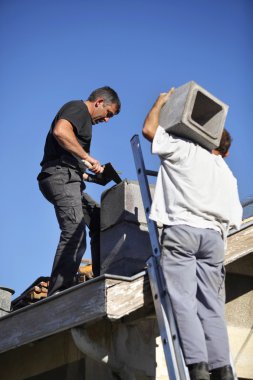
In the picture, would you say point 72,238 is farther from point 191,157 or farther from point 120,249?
point 191,157

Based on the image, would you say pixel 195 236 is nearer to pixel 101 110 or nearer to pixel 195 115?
pixel 195 115

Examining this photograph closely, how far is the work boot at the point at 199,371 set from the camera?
10.2 feet

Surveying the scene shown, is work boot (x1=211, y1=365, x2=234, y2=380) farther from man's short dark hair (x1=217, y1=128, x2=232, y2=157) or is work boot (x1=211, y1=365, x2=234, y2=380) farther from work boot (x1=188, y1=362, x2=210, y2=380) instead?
man's short dark hair (x1=217, y1=128, x2=232, y2=157)

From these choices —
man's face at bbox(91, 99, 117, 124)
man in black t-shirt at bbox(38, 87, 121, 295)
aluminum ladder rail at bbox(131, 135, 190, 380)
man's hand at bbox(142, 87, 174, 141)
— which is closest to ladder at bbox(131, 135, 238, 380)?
aluminum ladder rail at bbox(131, 135, 190, 380)

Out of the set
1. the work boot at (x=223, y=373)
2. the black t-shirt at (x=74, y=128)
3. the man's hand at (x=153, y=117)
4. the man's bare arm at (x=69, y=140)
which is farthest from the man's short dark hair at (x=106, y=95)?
the work boot at (x=223, y=373)

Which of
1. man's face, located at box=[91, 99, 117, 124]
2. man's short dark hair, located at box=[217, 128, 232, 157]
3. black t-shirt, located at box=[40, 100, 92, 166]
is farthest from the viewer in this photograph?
man's face, located at box=[91, 99, 117, 124]

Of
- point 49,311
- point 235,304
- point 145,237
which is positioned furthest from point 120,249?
point 235,304

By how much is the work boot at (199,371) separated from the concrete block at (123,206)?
1.58 meters

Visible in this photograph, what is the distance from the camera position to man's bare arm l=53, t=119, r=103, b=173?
4.58 metres

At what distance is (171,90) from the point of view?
162 inches

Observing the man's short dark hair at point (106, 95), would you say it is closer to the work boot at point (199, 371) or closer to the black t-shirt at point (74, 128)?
the black t-shirt at point (74, 128)

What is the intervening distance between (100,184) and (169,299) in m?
1.92

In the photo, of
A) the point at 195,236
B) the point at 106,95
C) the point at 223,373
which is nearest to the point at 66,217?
the point at 106,95

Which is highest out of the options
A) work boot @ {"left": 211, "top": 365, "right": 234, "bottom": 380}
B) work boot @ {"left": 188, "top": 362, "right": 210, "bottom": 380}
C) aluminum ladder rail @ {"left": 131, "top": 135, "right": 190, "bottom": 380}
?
aluminum ladder rail @ {"left": 131, "top": 135, "right": 190, "bottom": 380}
